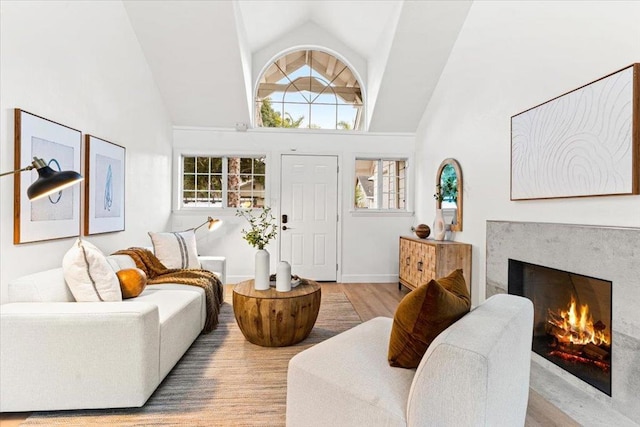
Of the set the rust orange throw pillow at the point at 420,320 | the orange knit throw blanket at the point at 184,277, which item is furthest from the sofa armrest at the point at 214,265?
the rust orange throw pillow at the point at 420,320

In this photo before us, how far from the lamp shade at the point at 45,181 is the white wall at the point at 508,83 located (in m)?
2.91

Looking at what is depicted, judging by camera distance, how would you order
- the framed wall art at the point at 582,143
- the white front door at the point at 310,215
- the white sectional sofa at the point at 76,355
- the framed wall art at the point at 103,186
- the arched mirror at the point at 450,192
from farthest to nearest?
the white front door at the point at 310,215 < the arched mirror at the point at 450,192 < the framed wall art at the point at 103,186 < the framed wall art at the point at 582,143 < the white sectional sofa at the point at 76,355

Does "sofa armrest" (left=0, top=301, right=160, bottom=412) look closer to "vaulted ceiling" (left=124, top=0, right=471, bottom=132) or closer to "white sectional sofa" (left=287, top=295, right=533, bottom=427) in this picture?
"white sectional sofa" (left=287, top=295, right=533, bottom=427)

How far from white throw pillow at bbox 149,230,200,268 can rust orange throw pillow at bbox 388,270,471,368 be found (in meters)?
2.85

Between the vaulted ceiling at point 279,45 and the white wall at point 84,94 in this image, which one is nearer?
the white wall at point 84,94

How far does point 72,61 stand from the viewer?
2.81m

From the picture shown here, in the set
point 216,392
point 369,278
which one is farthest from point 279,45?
point 216,392

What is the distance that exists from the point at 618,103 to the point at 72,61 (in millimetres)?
3735

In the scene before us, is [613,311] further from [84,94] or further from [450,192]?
[84,94]

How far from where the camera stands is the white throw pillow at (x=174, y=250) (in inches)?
148

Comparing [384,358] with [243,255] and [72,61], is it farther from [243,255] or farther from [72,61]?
[243,255]

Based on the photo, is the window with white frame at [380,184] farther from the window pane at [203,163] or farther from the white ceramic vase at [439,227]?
the window pane at [203,163]

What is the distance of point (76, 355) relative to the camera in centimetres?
189

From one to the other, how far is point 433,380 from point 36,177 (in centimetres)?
273
